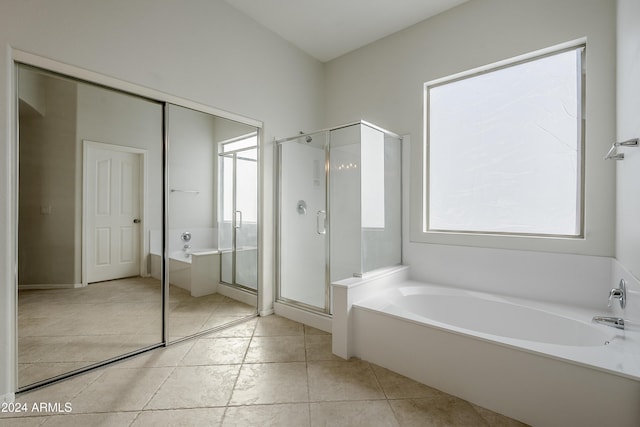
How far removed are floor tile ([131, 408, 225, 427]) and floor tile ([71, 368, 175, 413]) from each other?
12 centimetres

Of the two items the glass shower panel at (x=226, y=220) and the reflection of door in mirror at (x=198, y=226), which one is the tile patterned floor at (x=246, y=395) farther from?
the glass shower panel at (x=226, y=220)

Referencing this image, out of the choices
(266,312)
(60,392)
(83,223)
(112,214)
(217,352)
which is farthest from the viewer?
(266,312)

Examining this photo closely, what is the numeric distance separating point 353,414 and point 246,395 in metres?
0.63

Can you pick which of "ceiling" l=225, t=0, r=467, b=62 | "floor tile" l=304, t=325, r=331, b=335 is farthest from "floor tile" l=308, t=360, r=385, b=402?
"ceiling" l=225, t=0, r=467, b=62

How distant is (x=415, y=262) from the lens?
9.36ft

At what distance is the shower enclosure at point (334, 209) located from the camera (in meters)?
2.53

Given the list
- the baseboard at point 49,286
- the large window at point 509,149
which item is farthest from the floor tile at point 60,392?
the large window at point 509,149

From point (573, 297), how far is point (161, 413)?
282 centimetres

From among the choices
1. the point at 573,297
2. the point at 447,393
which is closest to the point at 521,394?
the point at 447,393

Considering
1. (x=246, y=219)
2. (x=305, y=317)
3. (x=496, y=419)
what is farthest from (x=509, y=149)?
(x=246, y=219)

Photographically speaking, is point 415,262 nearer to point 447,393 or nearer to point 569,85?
point 447,393

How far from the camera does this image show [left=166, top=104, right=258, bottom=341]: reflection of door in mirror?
7.73 feet

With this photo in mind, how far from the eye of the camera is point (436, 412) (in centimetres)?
154

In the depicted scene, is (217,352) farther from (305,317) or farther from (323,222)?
(323,222)
